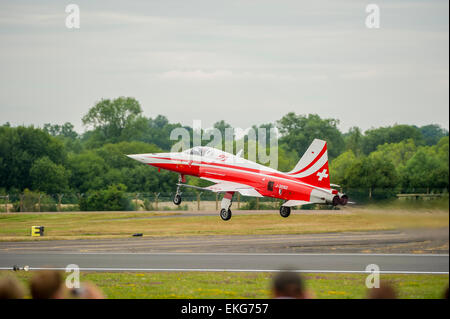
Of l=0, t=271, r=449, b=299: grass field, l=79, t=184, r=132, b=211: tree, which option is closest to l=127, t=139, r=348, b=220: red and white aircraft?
l=0, t=271, r=449, b=299: grass field

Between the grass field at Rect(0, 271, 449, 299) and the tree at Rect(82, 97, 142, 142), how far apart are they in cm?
7575

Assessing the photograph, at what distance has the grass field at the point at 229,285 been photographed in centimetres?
4125

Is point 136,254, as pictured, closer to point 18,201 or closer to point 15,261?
point 15,261

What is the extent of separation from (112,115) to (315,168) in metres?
98.0

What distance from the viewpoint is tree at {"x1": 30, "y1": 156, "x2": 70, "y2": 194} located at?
8731cm

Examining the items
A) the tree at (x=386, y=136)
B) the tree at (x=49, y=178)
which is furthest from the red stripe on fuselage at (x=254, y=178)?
the tree at (x=386, y=136)

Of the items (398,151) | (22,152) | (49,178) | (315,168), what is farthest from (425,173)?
(22,152)

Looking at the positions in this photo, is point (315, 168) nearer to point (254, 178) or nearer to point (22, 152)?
point (254, 178)

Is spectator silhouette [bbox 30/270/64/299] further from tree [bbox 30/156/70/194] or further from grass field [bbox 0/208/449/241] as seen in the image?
tree [bbox 30/156/70/194]

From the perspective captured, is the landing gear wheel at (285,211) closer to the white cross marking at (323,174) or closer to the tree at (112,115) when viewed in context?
the white cross marking at (323,174)

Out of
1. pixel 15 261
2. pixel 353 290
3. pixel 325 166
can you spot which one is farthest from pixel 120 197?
pixel 325 166

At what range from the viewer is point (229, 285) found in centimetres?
4566

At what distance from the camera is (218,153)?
37.1m

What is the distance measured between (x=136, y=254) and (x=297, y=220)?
1299 inches
